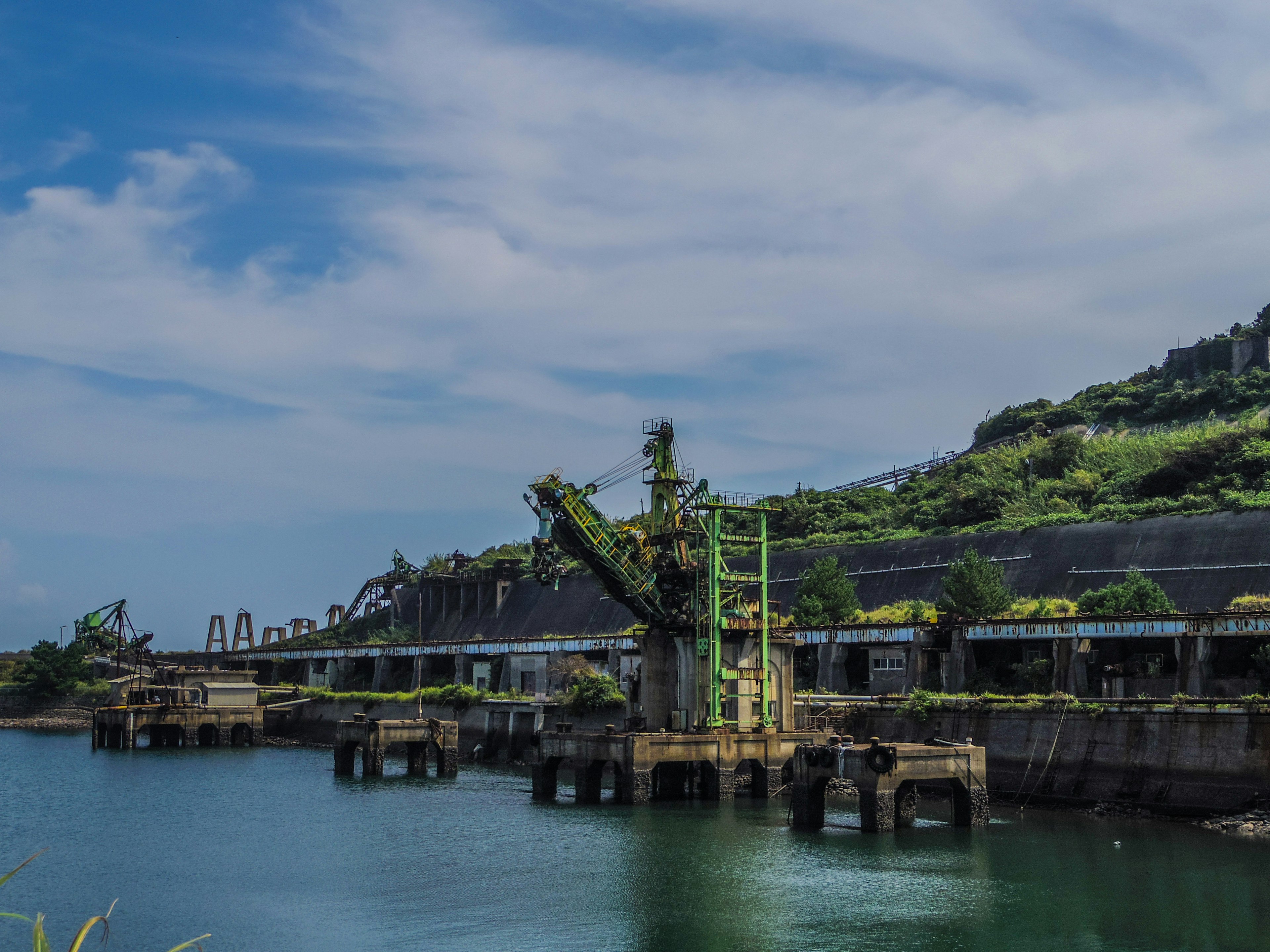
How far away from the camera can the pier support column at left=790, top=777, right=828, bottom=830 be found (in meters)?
40.9

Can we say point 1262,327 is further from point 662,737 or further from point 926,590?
point 662,737

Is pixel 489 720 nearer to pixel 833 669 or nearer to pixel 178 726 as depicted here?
pixel 833 669

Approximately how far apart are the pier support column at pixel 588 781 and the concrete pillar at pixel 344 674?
188 feet

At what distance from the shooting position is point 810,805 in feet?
135

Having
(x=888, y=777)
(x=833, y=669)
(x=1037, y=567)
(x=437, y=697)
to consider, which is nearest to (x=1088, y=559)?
(x=1037, y=567)

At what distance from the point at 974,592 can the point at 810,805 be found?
932 inches

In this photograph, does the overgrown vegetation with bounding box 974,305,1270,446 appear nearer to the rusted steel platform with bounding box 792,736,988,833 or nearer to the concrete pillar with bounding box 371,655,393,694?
the concrete pillar with bounding box 371,655,393,694

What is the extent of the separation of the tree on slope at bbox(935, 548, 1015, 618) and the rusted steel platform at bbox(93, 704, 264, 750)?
152 feet

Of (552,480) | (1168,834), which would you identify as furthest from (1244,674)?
(552,480)

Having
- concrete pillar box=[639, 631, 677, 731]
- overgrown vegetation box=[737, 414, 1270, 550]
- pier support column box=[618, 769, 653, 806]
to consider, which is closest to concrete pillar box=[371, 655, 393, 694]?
overgrown vegetation box=[737, 414, 1270, 550]

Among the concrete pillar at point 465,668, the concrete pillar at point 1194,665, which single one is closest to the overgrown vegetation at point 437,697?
the concrete pillar at point 465,668

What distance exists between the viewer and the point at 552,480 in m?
51.8

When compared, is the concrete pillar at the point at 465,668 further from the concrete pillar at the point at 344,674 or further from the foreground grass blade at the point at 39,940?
the foreground grass blade at the point at 39,940

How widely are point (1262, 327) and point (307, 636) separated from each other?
332 ft
